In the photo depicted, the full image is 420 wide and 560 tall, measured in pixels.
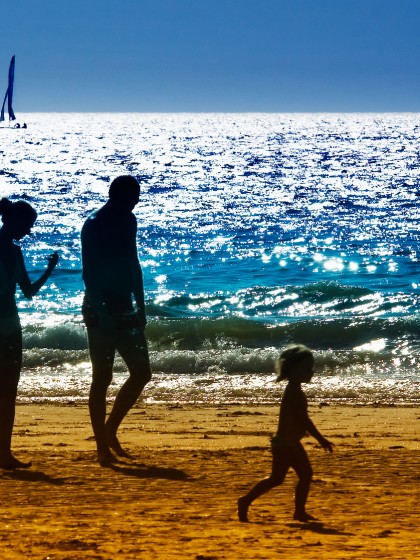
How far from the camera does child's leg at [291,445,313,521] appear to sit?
5.14 metres

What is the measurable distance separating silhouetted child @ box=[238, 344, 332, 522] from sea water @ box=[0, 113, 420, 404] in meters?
6.25

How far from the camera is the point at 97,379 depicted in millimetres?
6508

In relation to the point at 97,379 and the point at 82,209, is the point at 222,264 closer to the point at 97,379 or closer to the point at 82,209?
the point at 82,209

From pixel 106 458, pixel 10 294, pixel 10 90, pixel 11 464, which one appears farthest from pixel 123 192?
pixel 10 90

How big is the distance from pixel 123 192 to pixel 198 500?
80.7 inches

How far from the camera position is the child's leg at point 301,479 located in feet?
16.9

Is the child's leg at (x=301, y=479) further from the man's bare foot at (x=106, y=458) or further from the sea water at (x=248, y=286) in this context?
the sea water at (x=248, y=286)

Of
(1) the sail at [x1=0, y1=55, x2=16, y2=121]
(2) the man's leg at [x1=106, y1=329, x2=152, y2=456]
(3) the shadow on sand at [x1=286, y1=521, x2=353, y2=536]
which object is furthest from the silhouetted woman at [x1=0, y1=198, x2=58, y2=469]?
(1) the sail at [x1=0, y1=55, x2=16, y2=121]

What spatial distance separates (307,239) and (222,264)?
19.7 feet

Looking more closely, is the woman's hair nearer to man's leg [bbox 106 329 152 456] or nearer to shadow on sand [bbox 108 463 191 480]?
man's leg [bbox 106 329 152 456]

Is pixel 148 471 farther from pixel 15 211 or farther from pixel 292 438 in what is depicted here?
pixel 15 211

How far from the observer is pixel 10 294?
20.7ft

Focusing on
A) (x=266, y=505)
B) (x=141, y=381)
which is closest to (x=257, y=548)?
(x=266, y=505)

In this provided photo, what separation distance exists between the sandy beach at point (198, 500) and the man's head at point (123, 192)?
1.73 meters
